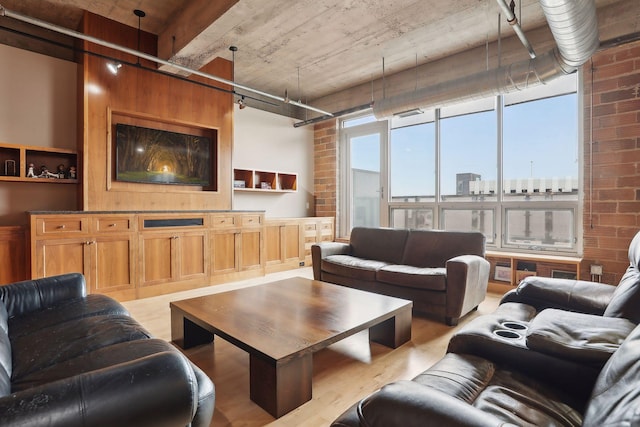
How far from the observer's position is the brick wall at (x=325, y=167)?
22.2 feet

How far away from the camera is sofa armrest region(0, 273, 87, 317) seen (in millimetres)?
2051

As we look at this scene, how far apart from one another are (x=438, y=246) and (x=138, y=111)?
4.14 metres

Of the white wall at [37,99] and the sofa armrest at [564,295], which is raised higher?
the white wall at [37,99]

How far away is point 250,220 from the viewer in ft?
17.0

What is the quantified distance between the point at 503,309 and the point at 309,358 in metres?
1.25

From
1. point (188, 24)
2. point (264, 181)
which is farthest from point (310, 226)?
point (188, 24)

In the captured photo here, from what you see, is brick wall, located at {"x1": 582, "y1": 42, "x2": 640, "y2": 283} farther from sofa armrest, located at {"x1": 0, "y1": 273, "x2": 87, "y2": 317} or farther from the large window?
sofa armrest, located at {"x1": 0, "y1": 273, "x2": 87, "y2": 317}

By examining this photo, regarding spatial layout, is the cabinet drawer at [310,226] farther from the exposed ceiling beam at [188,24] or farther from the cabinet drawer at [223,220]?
the exposed ceiling beam at [188,24]

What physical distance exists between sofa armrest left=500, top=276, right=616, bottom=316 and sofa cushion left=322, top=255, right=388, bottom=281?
1.59 meters

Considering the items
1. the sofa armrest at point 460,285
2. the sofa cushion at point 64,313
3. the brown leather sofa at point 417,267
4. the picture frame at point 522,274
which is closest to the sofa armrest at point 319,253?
the brown leather sofa at point 417,267

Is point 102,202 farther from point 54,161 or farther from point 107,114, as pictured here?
point 107,114

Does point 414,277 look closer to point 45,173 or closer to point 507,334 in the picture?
point 507,334

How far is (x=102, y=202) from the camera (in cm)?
410

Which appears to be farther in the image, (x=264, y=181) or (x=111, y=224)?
(x=264, y=181)
